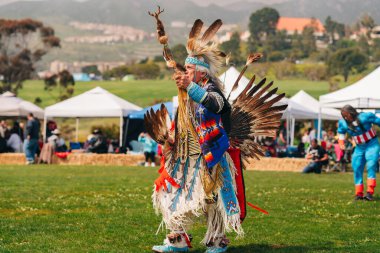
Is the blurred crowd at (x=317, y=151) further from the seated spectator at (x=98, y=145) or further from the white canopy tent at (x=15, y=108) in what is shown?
the white canopy tent at (x=15, y=108)

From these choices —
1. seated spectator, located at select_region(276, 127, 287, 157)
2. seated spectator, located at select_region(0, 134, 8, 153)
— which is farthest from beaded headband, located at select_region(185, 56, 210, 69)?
seated spectator, located at select_region(0, 134, 8, 153)

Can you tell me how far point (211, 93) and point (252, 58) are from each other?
105 cm

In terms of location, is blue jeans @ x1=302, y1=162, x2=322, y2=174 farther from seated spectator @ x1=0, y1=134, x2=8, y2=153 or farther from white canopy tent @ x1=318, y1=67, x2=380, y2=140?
seated spectator @ x1=0, y1=134, x2=8, y2=153

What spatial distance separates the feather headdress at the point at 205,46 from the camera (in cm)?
862

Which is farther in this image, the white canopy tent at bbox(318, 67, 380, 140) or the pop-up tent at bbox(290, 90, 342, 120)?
the pop-up tent at bbox(290, 90, 342, 120)

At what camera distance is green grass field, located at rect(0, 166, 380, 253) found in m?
9.31

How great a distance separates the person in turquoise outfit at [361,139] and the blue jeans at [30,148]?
16250 millimetres

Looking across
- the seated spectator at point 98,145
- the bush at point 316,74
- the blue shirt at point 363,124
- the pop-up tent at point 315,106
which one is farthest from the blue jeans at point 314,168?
the bush at point 316,74

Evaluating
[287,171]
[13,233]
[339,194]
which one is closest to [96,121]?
[287,171]

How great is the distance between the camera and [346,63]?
133m

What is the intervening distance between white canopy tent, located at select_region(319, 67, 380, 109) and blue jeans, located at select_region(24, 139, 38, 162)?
9.78 meters

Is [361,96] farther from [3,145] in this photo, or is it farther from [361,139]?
[3,145]

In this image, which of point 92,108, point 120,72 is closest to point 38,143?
point 92,108

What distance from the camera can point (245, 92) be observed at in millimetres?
9477
